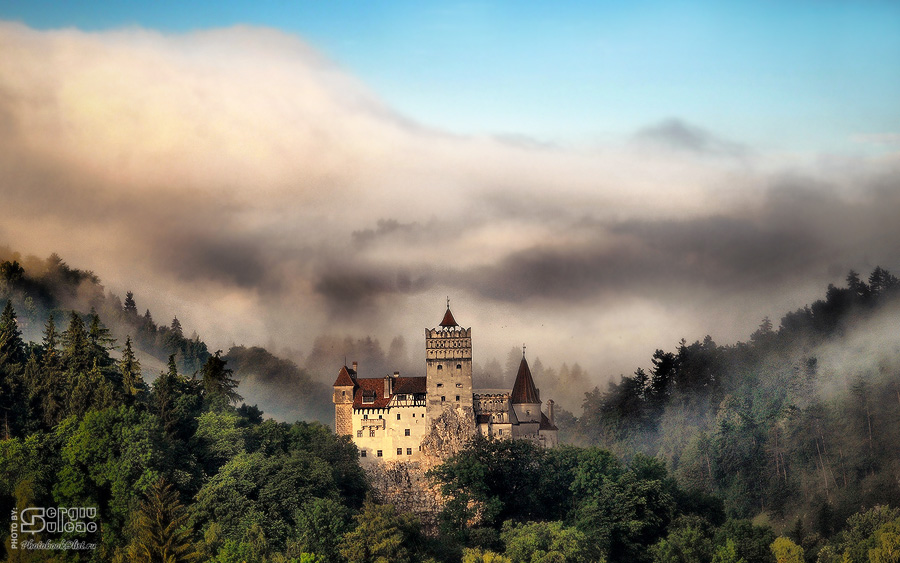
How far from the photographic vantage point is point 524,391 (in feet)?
302

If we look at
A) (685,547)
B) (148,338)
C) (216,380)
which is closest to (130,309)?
(148,338)

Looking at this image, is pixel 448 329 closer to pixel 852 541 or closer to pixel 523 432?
pixel 523 432

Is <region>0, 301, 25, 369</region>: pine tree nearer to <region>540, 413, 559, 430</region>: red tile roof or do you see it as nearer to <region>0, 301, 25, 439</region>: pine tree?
<region>0, 301, 25, 439</region>: pine tree

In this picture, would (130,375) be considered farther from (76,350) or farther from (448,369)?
(448,369)

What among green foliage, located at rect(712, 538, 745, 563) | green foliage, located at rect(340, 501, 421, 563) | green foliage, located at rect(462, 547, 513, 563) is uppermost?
green foliage, located at rect(340, 501, 421, 563)

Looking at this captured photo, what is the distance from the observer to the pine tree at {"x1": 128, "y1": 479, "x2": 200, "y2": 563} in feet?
214

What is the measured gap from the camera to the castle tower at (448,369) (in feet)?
292

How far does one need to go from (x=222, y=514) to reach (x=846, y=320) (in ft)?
192

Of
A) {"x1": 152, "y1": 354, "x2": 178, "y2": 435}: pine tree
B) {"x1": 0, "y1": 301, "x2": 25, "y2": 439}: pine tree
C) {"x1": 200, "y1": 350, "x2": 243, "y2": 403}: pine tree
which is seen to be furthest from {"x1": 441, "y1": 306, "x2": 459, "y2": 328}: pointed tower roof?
{"x1": 0, "y1": 301, "x2": 25, "y2": 439}: pine tree

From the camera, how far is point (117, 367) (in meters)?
83.6

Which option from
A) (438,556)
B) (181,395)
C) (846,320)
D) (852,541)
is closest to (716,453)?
(846,320)

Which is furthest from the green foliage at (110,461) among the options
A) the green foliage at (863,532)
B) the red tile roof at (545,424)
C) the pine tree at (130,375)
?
the green foliage at (863,532)

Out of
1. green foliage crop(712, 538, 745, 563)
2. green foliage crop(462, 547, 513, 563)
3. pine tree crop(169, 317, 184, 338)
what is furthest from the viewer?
pine tree crop(169, 317, 184, 338)

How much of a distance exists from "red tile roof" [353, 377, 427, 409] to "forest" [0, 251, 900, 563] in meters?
3.72
